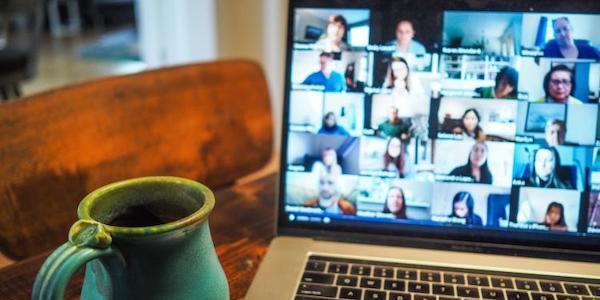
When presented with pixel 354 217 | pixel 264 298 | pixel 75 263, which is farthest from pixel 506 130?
pixel 75 263

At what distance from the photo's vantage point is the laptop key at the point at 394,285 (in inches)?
22.3

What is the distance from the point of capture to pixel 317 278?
585 millimetres

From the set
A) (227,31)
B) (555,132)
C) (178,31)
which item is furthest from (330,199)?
(178,31)

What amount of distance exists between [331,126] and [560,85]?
0.77 ft

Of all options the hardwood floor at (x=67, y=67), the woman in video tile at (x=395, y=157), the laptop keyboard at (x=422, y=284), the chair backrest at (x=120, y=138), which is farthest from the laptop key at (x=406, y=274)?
the hardwood floor at (x=67, y=67)

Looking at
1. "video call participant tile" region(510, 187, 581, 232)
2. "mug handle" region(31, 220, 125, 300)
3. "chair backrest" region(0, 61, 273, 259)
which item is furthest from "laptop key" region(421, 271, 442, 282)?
"chair backrest" region(0, 61, 273, 259)

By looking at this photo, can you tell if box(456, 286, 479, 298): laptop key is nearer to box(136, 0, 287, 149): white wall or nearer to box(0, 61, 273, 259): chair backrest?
box(0, 61, 273, 259): chair backrest

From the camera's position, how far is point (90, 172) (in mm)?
850

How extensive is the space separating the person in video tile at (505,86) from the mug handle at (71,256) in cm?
40

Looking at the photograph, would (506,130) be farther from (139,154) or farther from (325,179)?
(139,154)

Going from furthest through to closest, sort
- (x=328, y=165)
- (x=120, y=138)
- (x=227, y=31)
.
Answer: (x=227, y=31)
(x=120, y=138)
(x=328, y=165)

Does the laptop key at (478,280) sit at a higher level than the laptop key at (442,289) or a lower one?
higher

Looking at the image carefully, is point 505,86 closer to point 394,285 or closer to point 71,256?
point 394,285

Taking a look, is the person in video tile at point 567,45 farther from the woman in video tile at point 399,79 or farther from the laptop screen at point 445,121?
the woman in video tile at point 399,79
